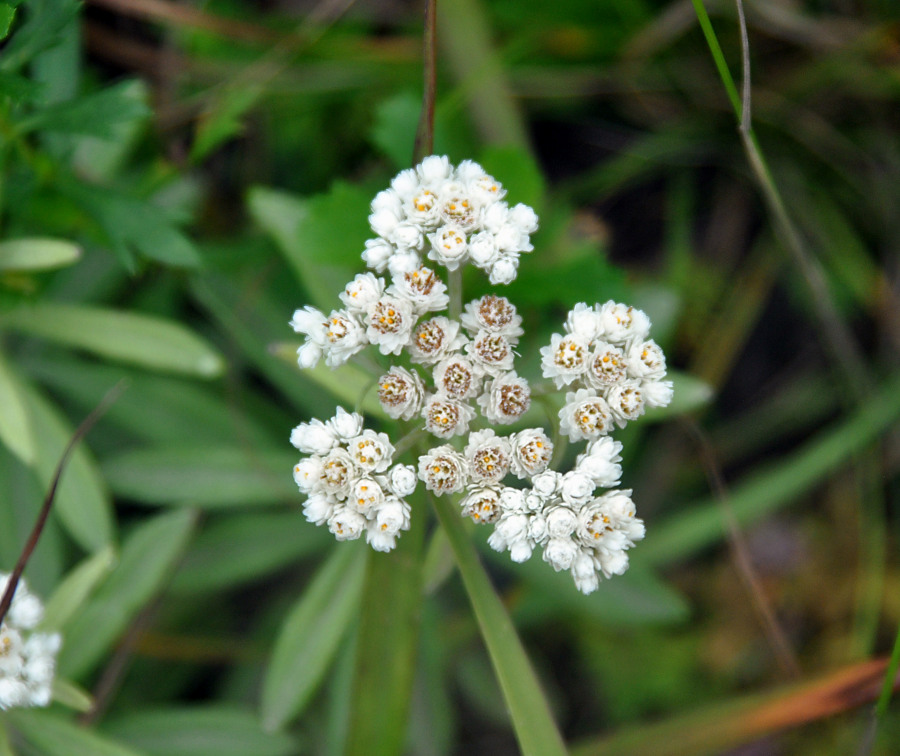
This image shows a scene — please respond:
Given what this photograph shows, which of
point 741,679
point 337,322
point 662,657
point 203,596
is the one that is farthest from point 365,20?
point 741,679

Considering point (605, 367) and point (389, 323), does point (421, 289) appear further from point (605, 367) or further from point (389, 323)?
point (605, 367)

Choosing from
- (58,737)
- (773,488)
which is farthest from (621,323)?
(58,737)

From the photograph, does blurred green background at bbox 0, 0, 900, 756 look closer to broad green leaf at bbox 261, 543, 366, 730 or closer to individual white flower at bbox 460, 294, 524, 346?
broad green leaf at bbox 261, 543, 366, 730

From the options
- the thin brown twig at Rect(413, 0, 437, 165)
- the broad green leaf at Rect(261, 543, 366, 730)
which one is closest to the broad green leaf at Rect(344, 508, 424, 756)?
the broad green leaf at Rect(261, 543, 366, 730)

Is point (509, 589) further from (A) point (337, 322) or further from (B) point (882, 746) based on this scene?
(A) point (337, 322)

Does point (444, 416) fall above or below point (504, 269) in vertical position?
below

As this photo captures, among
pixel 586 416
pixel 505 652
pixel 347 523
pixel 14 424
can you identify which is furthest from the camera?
pixel 14 424

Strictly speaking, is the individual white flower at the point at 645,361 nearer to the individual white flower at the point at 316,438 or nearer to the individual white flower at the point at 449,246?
the individual white flower at the point at 449,246
